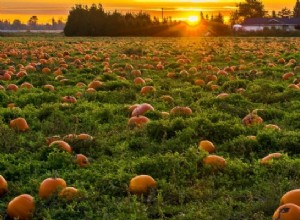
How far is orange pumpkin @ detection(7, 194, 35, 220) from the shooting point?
4086 mm

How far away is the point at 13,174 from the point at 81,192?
3.30ft

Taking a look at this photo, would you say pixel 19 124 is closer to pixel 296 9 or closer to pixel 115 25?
pixel 115 25

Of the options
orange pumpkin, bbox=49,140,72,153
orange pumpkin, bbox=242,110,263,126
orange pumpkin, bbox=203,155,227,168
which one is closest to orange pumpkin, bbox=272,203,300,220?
orange pumpkin, bbox=203,155,227,168

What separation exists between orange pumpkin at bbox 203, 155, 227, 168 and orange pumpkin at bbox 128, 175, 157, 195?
70cm

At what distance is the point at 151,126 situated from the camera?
6402 mm

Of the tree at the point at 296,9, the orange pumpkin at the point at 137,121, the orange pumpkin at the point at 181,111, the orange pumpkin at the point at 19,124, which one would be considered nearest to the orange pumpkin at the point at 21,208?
the orange pumpkin at the point at 19,124

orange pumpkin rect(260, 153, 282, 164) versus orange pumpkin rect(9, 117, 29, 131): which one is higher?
orange pumpkin rect(9, 117, 29, 131)

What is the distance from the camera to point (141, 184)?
451cm

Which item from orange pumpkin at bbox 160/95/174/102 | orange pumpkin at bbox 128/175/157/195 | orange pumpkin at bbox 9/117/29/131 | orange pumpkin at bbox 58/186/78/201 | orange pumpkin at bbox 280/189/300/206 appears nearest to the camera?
orange pumpkin at bbox 280/189/300/206

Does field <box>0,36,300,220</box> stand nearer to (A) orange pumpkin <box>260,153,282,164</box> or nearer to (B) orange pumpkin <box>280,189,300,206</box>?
(A) orange pumpkin <box>260,153,282,164</box>

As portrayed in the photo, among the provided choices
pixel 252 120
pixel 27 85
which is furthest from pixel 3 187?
pixel 27 85

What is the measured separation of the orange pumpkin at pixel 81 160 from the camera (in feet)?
17.4

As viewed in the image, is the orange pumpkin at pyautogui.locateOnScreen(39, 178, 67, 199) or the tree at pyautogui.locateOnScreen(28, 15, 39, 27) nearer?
the orange pumpkin at pyautogui.locateOnScreen(39, 178, 67, 199)

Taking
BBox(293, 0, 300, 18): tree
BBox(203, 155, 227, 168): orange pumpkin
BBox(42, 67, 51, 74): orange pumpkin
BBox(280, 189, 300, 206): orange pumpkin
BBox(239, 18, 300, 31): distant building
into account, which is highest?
BBox(293, 0, 300, 18): tree
